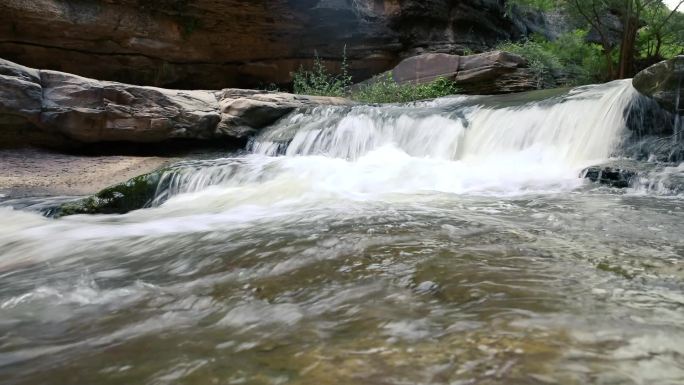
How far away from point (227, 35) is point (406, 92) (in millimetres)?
5948

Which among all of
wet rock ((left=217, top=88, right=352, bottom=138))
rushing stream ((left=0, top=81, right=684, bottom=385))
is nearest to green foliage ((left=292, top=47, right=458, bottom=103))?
wet rock ((left=217, top=88, right=352, bottom=138))

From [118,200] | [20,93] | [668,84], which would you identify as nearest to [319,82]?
[20,93]

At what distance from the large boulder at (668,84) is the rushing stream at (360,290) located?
1.04 meters

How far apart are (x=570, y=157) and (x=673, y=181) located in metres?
1.92

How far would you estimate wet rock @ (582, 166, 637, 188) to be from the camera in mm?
4938

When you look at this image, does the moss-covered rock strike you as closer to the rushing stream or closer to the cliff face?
the rushing stream

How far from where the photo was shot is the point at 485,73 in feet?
39.9

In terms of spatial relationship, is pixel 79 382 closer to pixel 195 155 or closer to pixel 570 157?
pixel 570 157

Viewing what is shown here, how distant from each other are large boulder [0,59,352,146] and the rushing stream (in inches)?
147

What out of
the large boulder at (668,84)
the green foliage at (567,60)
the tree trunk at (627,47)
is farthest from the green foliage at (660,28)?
the large boulder at (668,84)

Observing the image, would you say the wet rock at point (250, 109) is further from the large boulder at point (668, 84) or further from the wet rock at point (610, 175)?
the large boulder at point (668, 84)

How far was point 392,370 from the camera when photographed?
4.14ft

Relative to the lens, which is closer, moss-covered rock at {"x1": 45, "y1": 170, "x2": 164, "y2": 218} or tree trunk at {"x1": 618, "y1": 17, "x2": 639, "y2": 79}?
moss-covered rock at {"x1": 45, "y1": 170, "x2": 164, "y2": 218}

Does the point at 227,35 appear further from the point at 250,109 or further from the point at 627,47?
the point at 627,47
